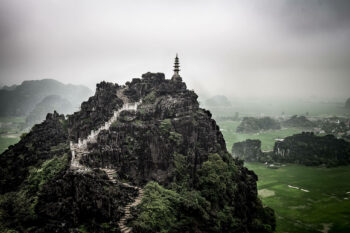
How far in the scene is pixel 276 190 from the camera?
235 ft

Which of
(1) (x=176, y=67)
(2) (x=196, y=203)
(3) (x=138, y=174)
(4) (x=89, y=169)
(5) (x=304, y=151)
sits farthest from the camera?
(5) (x=304, y=151)

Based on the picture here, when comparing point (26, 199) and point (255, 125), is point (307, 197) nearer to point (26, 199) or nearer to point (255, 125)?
point (26, 199)

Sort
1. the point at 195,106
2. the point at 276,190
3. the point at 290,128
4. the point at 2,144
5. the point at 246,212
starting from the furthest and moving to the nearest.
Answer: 1. the point at 290,128
2. the point at 2,144
3. the point at 276,190
4. the point at 195,106
5. the point at 246,212

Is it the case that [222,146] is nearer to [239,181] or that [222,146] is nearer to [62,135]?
[239,181]

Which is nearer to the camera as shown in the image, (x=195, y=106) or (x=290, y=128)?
(x=195, y=106)

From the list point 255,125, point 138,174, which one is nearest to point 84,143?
point 138,174

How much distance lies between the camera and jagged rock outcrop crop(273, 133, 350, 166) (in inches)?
3681

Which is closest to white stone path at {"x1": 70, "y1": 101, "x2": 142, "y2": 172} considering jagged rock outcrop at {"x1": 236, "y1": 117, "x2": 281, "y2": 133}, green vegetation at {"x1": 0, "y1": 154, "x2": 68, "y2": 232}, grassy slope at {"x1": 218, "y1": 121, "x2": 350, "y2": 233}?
green vegetation at {"x1": 0, "y1": 154, "x2": 68, "y2": 232}

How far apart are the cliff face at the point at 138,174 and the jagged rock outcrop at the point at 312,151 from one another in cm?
5862

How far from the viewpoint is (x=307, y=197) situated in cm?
6481

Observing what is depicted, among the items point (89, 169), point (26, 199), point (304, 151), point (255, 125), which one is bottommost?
point (26, 199)

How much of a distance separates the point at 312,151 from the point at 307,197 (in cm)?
4291

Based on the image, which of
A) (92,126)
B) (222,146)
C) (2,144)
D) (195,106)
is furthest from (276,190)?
(2,144)

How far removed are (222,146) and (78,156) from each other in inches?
1000
